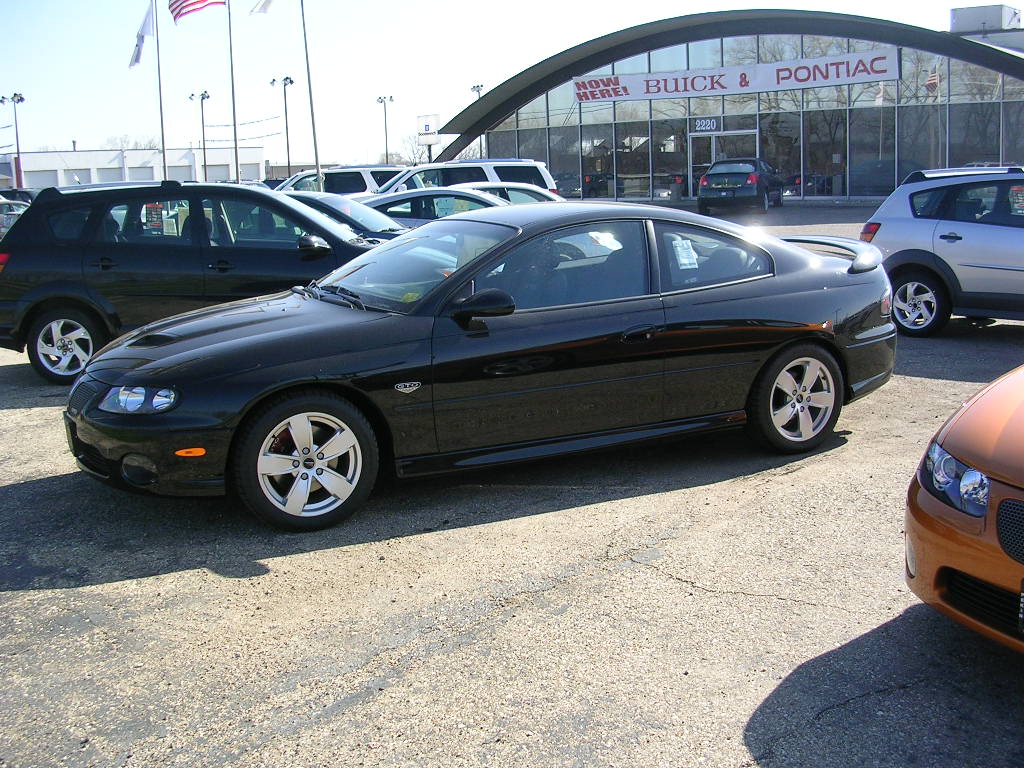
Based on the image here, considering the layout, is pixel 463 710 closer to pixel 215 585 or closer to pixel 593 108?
pixel 215 585

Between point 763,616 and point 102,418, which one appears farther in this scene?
point 102,418

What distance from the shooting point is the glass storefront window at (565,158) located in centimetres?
3959

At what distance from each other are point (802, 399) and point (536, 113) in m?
36.5

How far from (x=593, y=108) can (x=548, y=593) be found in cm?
3686

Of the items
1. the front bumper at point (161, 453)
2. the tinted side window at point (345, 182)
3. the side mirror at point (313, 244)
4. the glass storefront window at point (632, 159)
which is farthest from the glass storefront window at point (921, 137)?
the front bumper at point (161, 453)

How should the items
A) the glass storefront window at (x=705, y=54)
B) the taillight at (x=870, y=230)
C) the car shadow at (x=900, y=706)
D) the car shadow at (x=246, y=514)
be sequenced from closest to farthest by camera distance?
the car shadow at (x=900, y=706) → the car shadow at (x=246, y=514) → the taillight at (x=870, y=230) → the glass storefront window at (x=705, y=54)

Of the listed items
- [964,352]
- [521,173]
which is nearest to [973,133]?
[521,173]

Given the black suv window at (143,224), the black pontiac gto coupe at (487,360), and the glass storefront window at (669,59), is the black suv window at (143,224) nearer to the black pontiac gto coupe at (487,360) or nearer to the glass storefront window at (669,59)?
the black pontiac gto coupe at (487,360)

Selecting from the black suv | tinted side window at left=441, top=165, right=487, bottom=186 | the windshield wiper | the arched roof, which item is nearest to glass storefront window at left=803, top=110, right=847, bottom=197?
the arched roof

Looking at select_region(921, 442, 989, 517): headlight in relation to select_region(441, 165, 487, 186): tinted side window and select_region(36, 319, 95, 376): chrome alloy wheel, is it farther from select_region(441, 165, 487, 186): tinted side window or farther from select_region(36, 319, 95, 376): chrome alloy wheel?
select_region(441, 165, 487, 186): tinted side window

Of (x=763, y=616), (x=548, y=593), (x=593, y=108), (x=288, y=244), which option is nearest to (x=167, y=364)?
(x=548, y=593)

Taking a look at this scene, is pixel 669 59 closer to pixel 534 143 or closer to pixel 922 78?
pixel 534 143

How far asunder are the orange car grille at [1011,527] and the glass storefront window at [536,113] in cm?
3881

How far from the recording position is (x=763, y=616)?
386 cm
